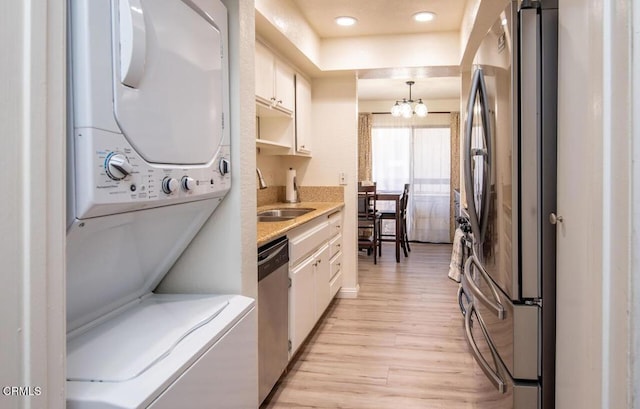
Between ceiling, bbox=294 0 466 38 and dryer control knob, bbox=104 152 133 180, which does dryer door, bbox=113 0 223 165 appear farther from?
ceiling, bbox=294 0 466 38

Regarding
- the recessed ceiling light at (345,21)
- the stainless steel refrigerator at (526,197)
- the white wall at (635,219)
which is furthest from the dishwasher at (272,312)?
the recessed ceiling light at (345,21)

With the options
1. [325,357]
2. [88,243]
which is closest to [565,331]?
[88,243]

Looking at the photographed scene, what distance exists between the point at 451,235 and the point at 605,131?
671cm

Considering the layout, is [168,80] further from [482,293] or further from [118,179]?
[482,293]

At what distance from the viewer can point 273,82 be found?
10.3 feet

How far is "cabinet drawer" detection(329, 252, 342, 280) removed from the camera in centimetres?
364

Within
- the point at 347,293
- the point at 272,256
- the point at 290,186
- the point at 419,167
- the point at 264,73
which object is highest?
the point at 264,73

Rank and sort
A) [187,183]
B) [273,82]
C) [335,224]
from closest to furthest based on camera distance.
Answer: [187,183], [273,82], [335,224]

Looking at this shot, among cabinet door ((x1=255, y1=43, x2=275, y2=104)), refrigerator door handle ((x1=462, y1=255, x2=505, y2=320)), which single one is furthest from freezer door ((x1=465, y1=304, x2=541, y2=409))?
cabinet door ((x1=255, y1=43, x2=275, y2=104))

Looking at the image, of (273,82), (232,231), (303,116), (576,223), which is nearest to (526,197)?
(576,223)

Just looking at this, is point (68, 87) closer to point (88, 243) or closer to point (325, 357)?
point (88, 243)

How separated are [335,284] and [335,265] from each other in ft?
0.53

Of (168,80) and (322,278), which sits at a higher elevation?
(168,80)

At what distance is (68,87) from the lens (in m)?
0.83
